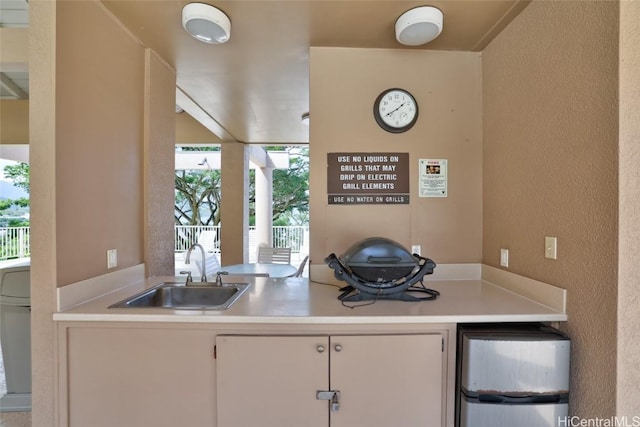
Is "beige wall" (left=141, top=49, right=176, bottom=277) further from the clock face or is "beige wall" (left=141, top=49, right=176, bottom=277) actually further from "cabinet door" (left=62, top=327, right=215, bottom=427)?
the clock face

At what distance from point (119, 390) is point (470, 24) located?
2.58 m

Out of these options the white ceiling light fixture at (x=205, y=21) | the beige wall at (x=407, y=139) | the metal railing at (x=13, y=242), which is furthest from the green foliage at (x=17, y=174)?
the beige wall at (x=407, y=139)

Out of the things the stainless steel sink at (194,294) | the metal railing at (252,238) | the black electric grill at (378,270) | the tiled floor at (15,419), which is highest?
the black electric grill at (378,270)

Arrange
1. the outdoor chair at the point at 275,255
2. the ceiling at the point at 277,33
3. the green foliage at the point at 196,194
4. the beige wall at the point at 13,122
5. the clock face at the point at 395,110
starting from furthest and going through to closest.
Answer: the green foliage at the point at 196,194 → the outdoor chair at the point at 275,255 → the beige wall at the point at 13,122 → the clock face at the point at 395,110 → the ceiling at the point at 277,33

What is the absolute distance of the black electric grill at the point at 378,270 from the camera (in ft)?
4.70

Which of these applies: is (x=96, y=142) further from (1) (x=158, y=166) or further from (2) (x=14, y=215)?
(2) (x=14, y=215)

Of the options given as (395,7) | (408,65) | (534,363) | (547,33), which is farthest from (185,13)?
(534,363)

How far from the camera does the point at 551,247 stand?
135cm

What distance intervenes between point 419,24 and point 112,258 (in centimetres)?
212

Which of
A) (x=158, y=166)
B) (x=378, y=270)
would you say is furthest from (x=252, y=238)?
(x=378, y=270)

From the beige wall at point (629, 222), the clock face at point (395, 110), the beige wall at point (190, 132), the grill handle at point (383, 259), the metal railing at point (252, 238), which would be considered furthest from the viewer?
the metal railing at point (252, 238)

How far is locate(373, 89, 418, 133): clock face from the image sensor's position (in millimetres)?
1925

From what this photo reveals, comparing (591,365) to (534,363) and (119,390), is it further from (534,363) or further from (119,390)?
(119,390)

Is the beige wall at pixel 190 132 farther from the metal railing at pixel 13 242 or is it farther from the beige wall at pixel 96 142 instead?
the metal railing at pixel 13 242
